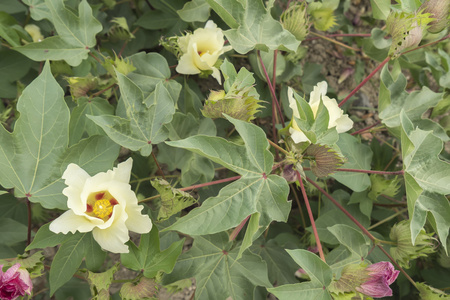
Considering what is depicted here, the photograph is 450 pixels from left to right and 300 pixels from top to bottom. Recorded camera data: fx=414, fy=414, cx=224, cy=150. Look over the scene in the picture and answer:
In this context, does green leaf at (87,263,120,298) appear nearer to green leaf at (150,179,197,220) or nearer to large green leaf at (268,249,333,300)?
green leaf at (150,179,197,220)

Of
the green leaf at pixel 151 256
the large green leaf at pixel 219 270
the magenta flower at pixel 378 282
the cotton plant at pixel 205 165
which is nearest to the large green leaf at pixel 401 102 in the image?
the cotton plant at pixel 205 165

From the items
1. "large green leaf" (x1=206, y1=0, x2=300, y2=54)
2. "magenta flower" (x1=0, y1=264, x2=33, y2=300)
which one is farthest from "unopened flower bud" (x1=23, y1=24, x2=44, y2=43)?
"magenta flower" (x1=0, y1=264, x2=33, y2=300)

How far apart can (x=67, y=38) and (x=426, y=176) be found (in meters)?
1.00

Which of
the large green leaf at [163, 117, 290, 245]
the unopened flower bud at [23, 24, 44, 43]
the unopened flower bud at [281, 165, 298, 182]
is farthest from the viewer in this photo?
the unopened flower bud at [23, 24, 44, 43]

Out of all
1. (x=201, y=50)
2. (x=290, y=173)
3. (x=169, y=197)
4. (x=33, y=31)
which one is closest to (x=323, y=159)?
(x=290, y=173)

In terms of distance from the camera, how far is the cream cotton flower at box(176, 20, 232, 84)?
1.09m

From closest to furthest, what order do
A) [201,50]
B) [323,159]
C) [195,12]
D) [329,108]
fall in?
1. [323,159]
2. [329,108]
3. [201,50]
4. [195,12]

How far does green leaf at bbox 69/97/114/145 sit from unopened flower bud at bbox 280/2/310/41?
21.9 inches

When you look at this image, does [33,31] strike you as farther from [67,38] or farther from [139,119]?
[139,119]

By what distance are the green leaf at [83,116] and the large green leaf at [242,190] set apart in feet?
1.33

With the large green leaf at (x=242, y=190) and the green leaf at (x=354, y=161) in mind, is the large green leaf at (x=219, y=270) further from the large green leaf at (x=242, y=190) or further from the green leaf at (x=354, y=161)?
the green leaf at (x=354, y=161)

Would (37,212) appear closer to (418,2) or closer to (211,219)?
(211,219)

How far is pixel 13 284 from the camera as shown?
84 cm

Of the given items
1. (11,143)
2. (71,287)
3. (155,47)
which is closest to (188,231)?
(11,143)
